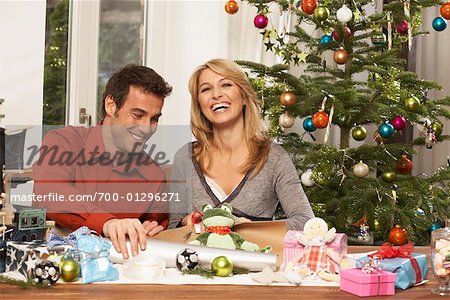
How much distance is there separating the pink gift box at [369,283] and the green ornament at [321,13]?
1881 millimetres

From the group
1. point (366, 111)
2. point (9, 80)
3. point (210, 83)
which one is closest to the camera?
point (210, 83)

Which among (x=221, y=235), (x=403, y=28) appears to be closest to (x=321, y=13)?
(x=403, y=28)

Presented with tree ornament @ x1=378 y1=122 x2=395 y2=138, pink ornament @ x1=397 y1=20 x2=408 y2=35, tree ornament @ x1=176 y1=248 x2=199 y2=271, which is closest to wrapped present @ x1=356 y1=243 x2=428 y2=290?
tree ornament @ x1=176 y1=248 x2=199 y2=271

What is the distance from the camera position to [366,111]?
3.45 metres

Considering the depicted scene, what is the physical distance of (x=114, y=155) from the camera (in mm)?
2283

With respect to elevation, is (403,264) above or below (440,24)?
below

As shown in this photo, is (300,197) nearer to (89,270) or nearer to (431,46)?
(89,270)

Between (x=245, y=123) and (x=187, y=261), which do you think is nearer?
(x=187, y=261)

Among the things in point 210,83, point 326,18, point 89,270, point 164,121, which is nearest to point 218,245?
point 89,270

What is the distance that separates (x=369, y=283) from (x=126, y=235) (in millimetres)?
575

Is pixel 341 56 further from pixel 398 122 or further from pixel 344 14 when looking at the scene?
pixel 398 122

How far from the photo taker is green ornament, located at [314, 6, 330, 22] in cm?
318

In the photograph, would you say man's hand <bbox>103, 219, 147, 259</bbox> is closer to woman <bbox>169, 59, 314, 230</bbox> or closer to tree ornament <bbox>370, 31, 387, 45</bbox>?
woman <bbox>169, 59, 314, 230</bbox>

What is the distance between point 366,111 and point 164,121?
159cm
